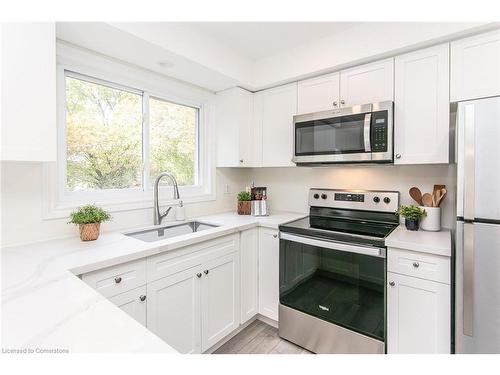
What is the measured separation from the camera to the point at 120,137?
2.03 m

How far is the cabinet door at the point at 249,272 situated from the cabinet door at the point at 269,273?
1.7 inches

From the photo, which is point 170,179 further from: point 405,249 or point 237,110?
point 405,249

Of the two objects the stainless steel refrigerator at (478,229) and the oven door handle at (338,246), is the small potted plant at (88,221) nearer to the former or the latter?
the oven door handle at (338,246)

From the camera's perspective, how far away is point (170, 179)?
2.32m

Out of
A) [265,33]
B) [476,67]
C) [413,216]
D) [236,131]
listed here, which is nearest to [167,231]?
[236,131]

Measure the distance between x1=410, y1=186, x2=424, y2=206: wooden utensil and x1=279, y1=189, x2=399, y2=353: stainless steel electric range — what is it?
0.12 m

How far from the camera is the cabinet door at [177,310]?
1.50m

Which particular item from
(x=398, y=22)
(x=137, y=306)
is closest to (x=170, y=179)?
(x=137, y=306)

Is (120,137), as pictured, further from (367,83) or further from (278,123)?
(367,83)

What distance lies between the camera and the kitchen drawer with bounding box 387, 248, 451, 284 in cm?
144

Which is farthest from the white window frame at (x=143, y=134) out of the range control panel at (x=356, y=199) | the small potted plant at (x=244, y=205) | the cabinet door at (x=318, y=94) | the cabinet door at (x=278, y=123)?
the range control panel at (x=356, y=199)

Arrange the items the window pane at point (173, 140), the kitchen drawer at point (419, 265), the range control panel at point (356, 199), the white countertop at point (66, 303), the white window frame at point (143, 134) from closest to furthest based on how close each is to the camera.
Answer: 1. the white countertop at point (66, 303)
2. the kitchen drawer at point (419, 265)
3. the white window frame at point (143, 134)
4. the range control panel at point (356, 199)
5. the window pane at point (173, 140)

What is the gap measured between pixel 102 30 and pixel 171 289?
5.15 feet

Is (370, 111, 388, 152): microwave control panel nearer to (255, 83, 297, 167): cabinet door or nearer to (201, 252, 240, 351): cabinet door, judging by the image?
(255, 83, 297, 167): cabinet door
